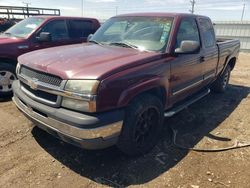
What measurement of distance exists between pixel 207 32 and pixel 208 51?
0.49 meters

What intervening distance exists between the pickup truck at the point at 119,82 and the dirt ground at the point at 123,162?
1.08 ft

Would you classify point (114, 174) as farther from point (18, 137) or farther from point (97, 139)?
point (18, 137)

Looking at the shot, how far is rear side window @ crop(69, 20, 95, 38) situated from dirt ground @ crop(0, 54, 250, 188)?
3.22m

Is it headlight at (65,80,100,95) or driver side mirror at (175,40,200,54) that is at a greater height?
driver side mirror at (175,40,200,54)

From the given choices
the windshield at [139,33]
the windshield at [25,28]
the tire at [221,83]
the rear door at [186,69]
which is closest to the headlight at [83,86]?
the windshield at [139,33]

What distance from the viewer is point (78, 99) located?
2.68m

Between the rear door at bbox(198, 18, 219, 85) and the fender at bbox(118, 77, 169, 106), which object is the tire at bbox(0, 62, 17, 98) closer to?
the fender at bbox(118, 77, 169, 106)

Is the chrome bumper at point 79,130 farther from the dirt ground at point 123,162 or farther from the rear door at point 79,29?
the rear door at point 79,29

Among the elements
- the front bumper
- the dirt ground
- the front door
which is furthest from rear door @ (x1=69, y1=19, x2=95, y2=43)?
the front bumper

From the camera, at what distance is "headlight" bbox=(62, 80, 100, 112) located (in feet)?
8.64

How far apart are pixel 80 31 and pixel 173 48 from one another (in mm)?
4020

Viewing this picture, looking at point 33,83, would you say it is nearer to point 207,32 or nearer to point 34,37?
point 34,37

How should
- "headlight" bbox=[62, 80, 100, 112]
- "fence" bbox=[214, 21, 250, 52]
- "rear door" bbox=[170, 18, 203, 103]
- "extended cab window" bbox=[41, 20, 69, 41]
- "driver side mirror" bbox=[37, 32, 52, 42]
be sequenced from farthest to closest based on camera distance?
"fence" bbox=[214, 21, 250, 52] < "extended cab window" bbox=[41, 20, 69, 41] < "driver side mirror" bbox=[37, 32, 52, 42] < "rear door" bbox=[170, 18, 203, 103] < "headlight" bbox=[62, 80, 100, 112]

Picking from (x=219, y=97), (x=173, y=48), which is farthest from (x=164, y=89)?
(x=219, y=97)
